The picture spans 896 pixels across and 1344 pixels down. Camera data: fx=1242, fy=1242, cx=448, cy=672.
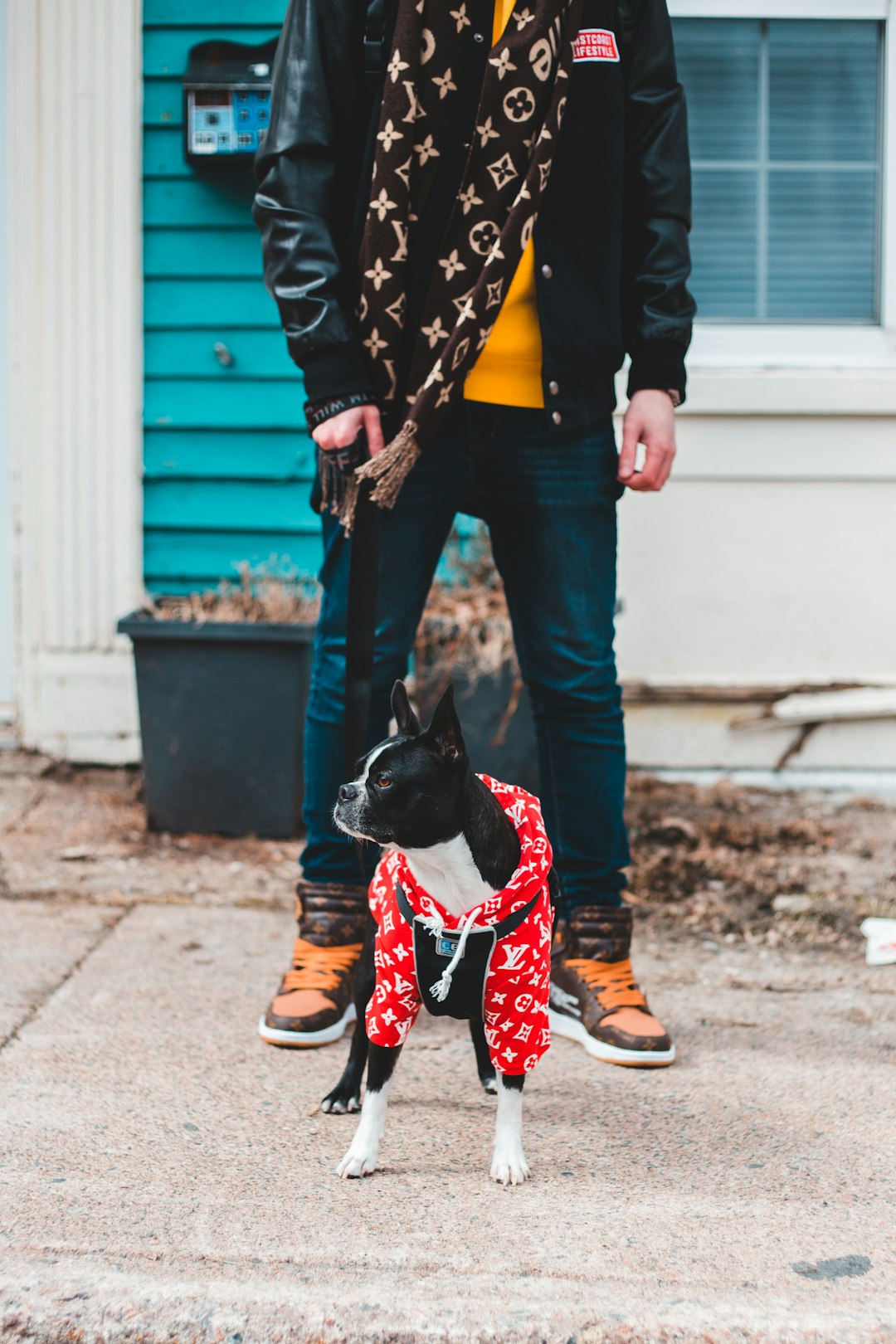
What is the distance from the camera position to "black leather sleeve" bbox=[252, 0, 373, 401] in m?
2.14

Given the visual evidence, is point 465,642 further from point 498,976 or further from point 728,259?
point 498,976

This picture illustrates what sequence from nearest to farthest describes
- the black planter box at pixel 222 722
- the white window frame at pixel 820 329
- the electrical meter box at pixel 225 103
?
the black planter box at pixel 222 722 < the electrical meter box at pixel 225 103 < the white window frame at pixel 820 329

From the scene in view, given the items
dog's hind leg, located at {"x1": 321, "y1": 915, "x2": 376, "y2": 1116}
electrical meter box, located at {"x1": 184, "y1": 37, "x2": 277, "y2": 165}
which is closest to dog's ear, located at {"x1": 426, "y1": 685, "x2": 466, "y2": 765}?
dog's hind leg, located at {"x1": 321, "y1": 915, "x2": 376, "y2": 1116}

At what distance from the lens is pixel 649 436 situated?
7.56ft

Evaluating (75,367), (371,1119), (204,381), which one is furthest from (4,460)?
(371,1119)

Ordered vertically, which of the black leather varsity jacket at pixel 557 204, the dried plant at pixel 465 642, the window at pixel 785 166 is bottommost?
the dried plant at pixel 465 642

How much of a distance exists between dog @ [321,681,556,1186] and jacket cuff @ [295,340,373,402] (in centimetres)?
58

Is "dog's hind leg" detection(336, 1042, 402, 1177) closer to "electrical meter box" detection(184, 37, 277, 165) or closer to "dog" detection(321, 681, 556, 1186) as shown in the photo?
"dog" detection(321, 681, 556, 1186)

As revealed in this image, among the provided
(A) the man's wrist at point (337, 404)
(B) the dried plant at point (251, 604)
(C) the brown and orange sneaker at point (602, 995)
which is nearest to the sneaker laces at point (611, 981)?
(C) the brown and orange sneaker at point (602, 995)

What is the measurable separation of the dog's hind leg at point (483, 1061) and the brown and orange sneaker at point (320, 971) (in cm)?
32

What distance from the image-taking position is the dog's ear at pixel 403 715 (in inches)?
71.3

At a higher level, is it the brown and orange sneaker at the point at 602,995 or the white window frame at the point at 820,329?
the white window frame at the point at 820,329

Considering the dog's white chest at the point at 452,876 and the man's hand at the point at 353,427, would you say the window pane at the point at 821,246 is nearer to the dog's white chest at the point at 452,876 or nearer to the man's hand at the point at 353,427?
the man's hand at the point at 353,427

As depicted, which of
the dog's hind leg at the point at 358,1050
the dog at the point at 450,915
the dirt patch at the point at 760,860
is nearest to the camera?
the dog at the point at 450,915
